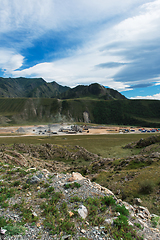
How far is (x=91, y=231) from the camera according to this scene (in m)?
6.67

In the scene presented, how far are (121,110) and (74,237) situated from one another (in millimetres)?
179234

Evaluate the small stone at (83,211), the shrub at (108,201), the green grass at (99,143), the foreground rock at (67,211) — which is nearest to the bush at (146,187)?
the foreground rock at (67,211)

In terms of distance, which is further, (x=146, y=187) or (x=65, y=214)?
(x=146, y=187)

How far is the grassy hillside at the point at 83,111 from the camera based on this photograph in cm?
16238

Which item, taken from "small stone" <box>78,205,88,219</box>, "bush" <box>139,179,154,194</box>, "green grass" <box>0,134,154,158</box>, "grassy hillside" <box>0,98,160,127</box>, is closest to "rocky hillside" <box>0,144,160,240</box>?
"small stone" <box>78,205,88,219</box>

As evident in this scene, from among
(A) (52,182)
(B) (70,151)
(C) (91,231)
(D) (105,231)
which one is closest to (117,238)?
(D) (105,231)

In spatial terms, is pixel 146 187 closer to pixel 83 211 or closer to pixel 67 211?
pixel 83 211

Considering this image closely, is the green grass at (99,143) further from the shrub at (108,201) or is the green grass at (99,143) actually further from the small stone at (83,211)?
the small stone at (83,211)

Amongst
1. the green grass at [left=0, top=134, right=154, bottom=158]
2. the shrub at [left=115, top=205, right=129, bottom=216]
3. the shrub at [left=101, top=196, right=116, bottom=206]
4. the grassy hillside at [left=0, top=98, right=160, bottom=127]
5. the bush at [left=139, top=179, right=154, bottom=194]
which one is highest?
the grassy hillside at [left=0, top=98, right=160, bottom=127]

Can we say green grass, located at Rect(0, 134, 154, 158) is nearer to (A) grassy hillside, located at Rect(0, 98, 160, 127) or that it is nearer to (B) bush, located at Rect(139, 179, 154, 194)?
(B) bush, located at Rect(139, 179, 154, 194)

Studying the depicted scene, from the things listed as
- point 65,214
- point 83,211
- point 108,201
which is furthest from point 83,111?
point 65,214

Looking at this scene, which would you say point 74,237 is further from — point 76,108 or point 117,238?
point 76,108

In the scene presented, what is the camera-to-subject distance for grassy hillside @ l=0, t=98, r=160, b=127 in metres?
162

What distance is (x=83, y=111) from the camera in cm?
18450
